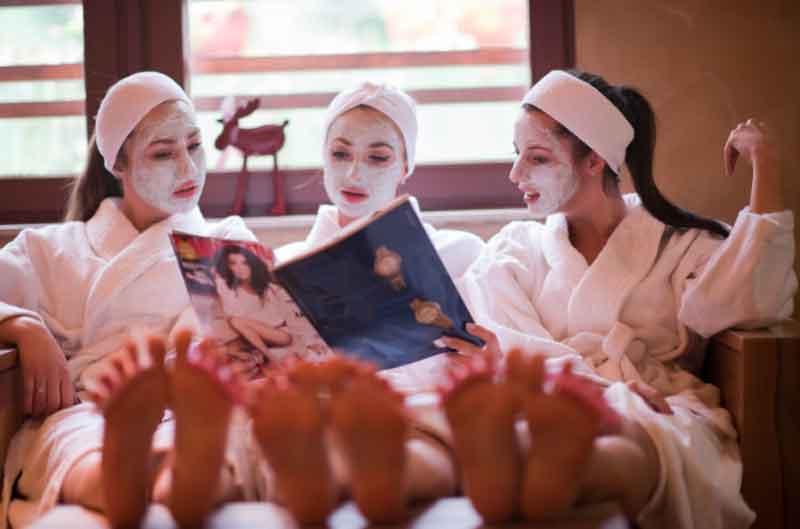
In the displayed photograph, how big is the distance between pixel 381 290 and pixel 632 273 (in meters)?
0.58

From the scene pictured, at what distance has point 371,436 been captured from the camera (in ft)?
3.45

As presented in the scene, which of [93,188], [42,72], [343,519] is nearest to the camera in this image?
[343,519]

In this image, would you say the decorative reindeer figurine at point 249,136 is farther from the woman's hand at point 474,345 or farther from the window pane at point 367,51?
the woman's hand at point 474,345

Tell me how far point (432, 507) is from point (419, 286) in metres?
0.39

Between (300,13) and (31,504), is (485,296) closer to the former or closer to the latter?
(31,504)

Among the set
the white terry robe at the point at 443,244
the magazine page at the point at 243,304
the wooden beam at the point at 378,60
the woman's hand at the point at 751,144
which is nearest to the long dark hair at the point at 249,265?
the magazine page at the point at 243,304

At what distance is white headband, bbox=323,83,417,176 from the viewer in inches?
77.1

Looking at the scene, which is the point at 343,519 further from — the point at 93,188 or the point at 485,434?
the point at 93,188

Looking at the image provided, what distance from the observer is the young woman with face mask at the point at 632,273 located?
1.57 meters

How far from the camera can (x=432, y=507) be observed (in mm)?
1221

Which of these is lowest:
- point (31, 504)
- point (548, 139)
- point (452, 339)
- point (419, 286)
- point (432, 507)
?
point (31, 504)

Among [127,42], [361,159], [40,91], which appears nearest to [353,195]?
[361,159]

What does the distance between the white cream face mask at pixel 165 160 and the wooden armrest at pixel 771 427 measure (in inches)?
43.9

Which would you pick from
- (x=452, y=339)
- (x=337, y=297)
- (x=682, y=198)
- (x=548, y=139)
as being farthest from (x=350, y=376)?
(x=682, y=198)
